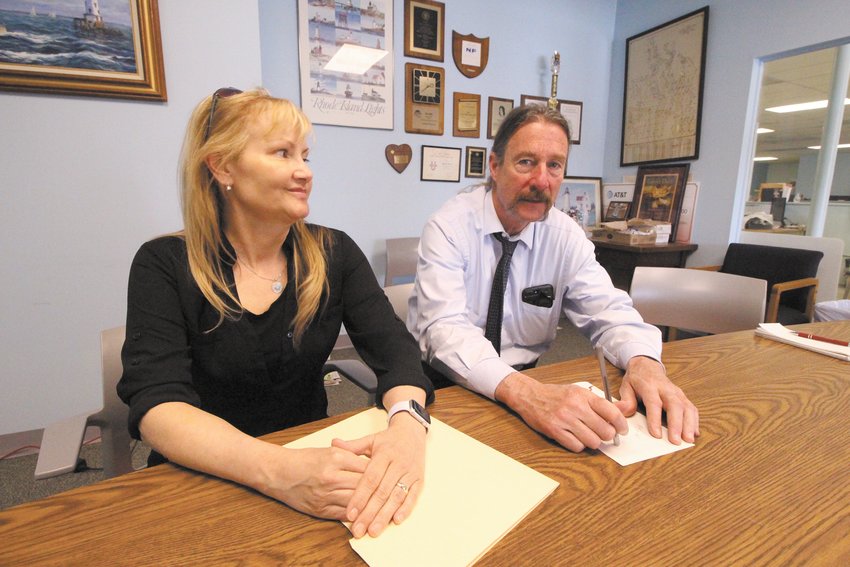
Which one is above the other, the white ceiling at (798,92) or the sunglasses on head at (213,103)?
the white ceiling at (798,92)

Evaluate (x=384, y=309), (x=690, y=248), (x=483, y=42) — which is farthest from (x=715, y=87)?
(x=384, y=309)

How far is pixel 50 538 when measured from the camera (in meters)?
0.53

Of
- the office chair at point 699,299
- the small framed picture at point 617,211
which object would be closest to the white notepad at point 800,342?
the office chair at point 699,299

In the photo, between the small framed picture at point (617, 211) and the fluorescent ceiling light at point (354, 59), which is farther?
the small framed picture at point (617, 211)

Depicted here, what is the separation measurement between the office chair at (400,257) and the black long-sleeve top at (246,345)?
1.99 meters

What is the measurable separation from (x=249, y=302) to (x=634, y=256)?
3.02 meters

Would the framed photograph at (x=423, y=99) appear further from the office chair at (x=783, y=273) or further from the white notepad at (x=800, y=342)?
the white notepad at (x=800, y=342)

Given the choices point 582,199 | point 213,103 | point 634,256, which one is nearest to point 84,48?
point 213,103

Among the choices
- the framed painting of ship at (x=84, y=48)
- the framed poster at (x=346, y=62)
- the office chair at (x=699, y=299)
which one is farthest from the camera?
the framed poster at (x=346, y=62)

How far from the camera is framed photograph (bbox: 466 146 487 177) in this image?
3512 millimetres

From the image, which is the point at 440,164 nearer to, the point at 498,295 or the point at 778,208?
the point at 498,295

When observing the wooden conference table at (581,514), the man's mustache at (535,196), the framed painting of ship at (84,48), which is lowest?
the wooden conference table at (581,514)

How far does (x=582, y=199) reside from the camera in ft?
13.4

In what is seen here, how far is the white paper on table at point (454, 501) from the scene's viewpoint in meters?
0.51
